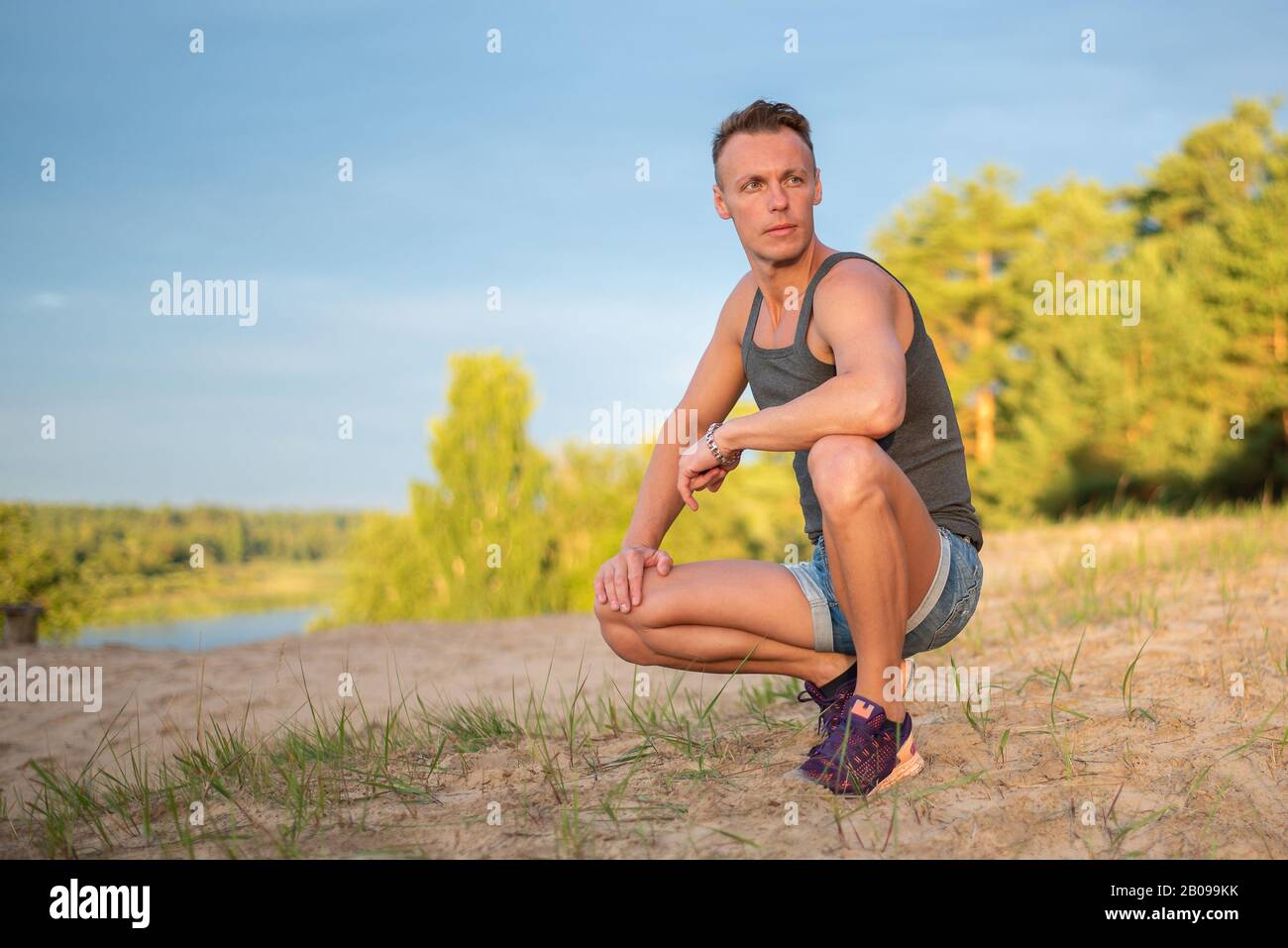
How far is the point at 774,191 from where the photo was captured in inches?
119

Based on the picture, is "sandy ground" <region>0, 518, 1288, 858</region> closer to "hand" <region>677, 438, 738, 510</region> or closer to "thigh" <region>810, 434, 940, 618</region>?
"thigh" <region>810, 434, 940, 618</region>

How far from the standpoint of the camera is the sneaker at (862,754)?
106 inches

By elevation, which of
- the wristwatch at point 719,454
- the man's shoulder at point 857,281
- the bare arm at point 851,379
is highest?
the man's shoulder at point 857,281

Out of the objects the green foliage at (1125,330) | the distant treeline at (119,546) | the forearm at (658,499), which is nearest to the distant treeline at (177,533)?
the distant treeline at (119,546)

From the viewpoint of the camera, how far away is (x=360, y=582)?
3991 cm

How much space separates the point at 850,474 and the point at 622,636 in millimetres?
1000

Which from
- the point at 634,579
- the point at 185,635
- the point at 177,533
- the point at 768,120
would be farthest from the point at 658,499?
the point at 177,533

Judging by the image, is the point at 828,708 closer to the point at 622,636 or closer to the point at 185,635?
the point at 622,636

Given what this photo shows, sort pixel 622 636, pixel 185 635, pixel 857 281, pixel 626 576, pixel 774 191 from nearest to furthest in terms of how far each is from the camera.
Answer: pixel 857 281 < pixel 774 191 < pixel 626 576 < pixel 622 636 < pixel 185 635

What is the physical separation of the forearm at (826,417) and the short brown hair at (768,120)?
33.5 inches

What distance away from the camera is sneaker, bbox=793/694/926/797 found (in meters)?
2.69

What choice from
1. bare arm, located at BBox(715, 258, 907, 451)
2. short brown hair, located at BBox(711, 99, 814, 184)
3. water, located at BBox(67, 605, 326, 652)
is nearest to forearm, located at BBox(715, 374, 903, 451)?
bare arm, located at BBox(715, 258, 907, 451)

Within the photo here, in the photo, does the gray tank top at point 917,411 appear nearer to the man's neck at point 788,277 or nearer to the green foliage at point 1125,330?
the man's neck at point 788,277
